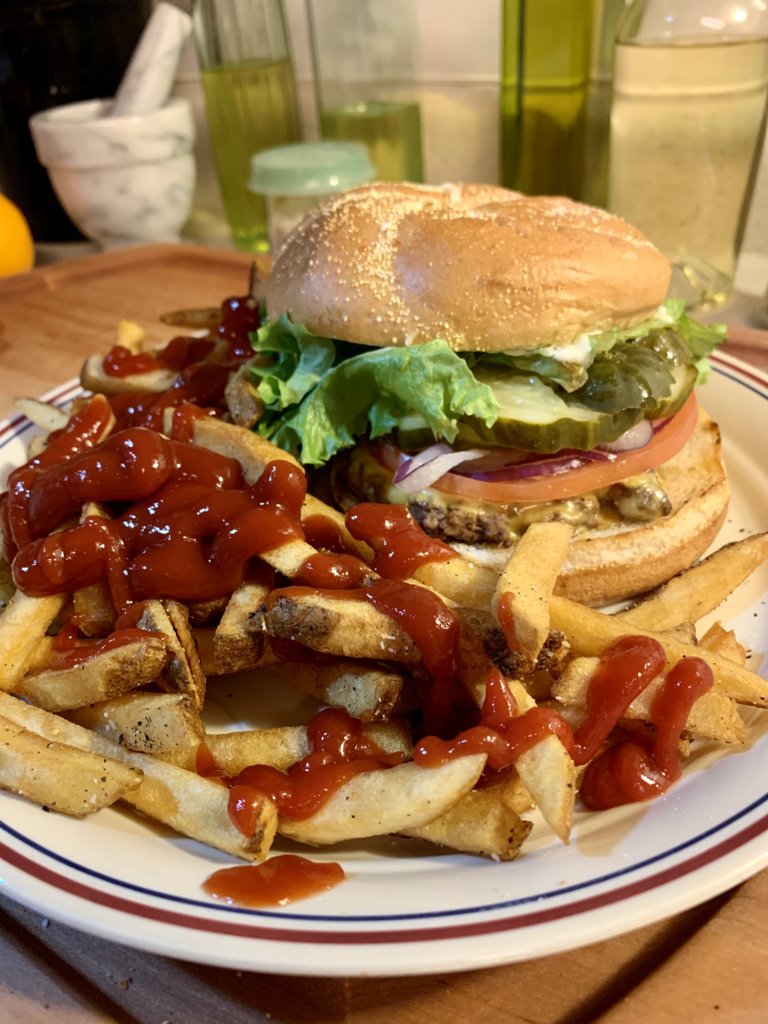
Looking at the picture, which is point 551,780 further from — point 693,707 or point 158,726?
point 158,726

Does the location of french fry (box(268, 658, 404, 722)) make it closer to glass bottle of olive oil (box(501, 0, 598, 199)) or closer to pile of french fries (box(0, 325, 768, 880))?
pile of french fries (box(0, 325, 768, 880))

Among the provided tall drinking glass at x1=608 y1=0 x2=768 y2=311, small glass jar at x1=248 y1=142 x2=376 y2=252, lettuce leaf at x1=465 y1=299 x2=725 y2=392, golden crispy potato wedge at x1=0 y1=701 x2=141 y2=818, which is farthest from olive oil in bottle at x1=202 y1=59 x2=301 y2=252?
golden crispy potato wedge at x1=0 y1=701 x2=141 y2=818

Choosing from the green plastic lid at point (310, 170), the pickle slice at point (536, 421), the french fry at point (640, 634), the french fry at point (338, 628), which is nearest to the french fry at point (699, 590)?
the french fry at point (640, 634)

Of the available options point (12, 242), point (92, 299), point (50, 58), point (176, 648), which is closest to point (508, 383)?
point (176, 648)

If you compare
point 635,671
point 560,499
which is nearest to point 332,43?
point 560,499

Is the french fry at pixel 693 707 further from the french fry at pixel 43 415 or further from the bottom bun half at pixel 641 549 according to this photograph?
the french fry at pixel 43 415
